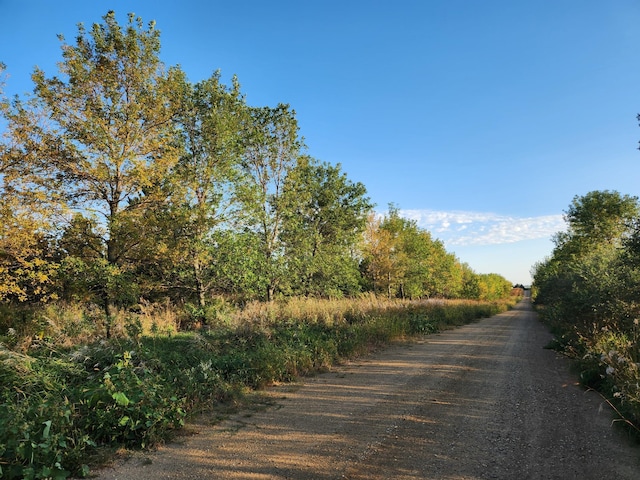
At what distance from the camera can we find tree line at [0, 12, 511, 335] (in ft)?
39.1

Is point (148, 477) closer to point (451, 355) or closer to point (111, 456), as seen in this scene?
point (111, 456)

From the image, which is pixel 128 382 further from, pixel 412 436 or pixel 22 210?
pixel 22 210

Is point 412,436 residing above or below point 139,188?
below

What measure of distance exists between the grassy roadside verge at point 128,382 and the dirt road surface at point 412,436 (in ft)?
1.70

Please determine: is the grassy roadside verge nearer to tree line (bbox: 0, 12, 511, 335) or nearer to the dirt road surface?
the dirt road surface

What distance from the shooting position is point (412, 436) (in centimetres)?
478

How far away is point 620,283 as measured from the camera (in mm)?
11789

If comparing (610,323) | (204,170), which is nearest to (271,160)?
(204,170)

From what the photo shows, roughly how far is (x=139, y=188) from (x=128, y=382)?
10.6 metres

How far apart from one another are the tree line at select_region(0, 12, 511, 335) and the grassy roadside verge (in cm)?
489

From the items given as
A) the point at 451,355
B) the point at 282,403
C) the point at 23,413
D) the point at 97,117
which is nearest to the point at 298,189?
the point at 97,117

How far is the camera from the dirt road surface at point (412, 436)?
12.8ft

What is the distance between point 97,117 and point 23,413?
452 inches

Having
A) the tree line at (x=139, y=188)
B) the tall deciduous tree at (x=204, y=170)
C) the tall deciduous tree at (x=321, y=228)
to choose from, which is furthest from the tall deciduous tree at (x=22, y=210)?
the tall deciduous tree at (x=321, y=228)
